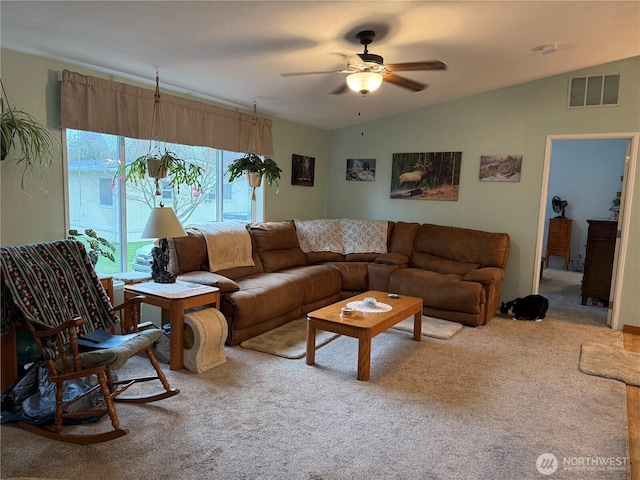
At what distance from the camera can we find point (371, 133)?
6.00 m

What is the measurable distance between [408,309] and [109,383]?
228 cm

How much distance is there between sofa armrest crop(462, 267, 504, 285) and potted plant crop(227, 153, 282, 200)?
238 cm

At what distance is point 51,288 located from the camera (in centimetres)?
253

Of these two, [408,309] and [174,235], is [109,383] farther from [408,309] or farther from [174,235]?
[408,309]

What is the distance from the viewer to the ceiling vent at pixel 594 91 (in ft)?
14.5

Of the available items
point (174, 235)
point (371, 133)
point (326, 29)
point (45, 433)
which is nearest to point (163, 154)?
point (174, 235)

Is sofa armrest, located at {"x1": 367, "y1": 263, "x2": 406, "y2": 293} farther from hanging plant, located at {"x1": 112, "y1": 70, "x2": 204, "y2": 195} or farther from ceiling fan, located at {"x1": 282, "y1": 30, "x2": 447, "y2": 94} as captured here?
ceiling fan, located at {"x1": 282, "y1": 30, "x2": 447, "y2": 94}

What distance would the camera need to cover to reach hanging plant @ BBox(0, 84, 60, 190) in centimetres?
277

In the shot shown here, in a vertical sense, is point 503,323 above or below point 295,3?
below

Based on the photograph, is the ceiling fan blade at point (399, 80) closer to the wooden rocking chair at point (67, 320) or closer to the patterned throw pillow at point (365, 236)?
the wooden rocking chair at point (67, 320)

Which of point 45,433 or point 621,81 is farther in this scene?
point 621,81

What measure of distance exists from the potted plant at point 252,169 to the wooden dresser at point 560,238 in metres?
5.41

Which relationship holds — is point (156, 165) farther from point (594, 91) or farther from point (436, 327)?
point (594, 91)

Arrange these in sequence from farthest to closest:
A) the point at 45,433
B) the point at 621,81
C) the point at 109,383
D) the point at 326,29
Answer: the point at 621,81 → the point at 326,29 → the point at 109,383 → the point at 45,433
